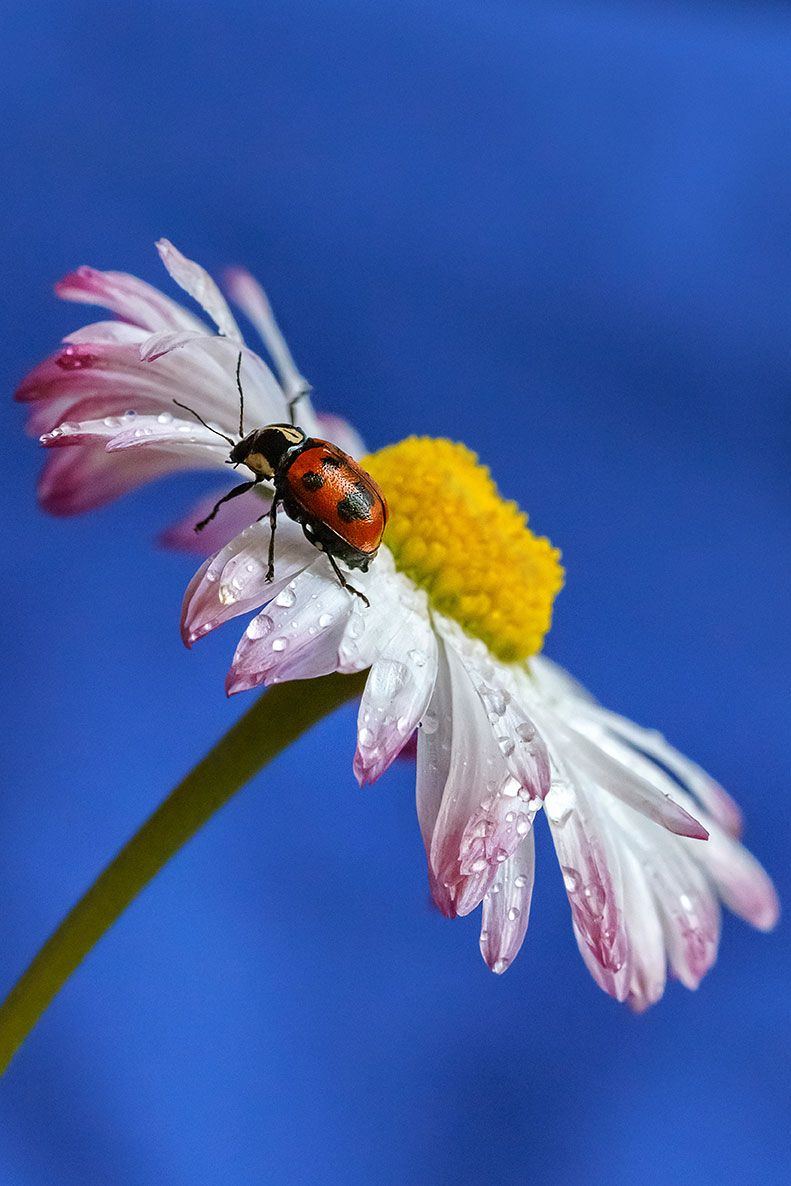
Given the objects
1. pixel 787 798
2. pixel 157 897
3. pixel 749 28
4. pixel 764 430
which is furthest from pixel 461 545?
pixel 749 28

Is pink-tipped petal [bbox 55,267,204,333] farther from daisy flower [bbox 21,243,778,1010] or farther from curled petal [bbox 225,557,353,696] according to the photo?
curled petal [bbox 225,557,353,696]

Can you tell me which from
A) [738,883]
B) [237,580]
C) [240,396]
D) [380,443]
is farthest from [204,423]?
[380,443]

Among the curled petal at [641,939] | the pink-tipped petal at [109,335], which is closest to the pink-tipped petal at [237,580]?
the pink-tipped petal at [109,335]

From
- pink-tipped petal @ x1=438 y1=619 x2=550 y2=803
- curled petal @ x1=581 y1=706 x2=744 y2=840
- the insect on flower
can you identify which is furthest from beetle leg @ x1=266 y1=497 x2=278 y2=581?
curled petal @ x1=581 y1=706 x2=744 y2=840

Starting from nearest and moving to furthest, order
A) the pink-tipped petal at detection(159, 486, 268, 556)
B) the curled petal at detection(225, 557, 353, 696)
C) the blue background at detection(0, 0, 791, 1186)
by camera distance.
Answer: the curled petal at detection(225, 557, 353, 696)
the pink-tipped petal at detection(159, 486, 268, 556)
the blue background at detection(0, 0, 791, 1186)

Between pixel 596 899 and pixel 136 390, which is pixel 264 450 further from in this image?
pixel 596 899

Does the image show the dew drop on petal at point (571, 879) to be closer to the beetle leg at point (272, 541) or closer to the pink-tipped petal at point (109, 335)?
the beetle leg at point (272, 541)
